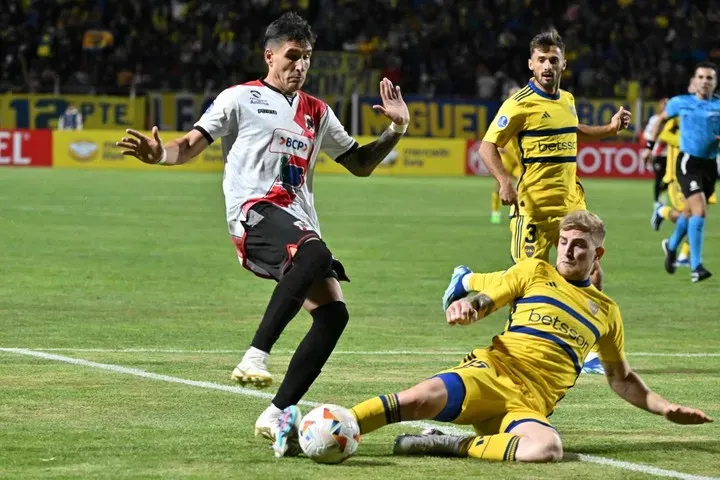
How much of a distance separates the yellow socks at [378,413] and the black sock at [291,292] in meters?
A: 0.62

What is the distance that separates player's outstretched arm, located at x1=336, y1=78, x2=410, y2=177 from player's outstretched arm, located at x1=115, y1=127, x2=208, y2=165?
93 cm

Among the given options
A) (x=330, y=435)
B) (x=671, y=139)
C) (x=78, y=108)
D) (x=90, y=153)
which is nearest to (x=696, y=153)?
(x=671, y=139)

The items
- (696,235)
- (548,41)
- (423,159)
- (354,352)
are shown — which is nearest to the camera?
(548,41)

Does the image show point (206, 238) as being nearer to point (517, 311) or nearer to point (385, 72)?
point (517, 311)

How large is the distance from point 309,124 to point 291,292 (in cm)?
104

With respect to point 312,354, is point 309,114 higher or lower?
higher

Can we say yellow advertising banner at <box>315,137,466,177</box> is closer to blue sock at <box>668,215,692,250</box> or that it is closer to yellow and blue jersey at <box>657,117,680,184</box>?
yellow and blue jersey at <box>657,117,680,184</box>

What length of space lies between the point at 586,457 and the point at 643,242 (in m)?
15.6

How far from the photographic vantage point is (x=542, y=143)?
→ 10.3 meters

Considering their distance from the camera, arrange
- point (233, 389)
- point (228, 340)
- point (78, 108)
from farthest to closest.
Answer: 1. point (78, 108)
2. point (228, 340)
3. point (233, 389)

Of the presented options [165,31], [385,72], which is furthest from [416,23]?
[165,31]

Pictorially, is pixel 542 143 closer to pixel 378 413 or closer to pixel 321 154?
pixel 378 413

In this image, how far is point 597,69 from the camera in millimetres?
44688

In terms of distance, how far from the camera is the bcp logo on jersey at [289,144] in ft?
24.0
